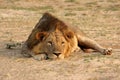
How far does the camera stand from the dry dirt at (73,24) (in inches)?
290

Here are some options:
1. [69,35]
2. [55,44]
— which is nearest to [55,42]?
[55,44]

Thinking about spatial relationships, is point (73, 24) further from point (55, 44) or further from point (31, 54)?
point (55, 44)

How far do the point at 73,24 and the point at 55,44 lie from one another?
15.7 feet

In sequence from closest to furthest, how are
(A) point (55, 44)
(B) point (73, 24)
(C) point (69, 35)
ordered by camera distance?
(A) point (55, 44), (C) point (69, 35), (B) point (73, 24)

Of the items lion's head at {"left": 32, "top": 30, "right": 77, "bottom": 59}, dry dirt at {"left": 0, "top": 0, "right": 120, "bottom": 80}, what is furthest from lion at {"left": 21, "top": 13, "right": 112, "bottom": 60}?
dry dirt at {"left": 0, "top": 0, "right": 120, "bottom": 80}

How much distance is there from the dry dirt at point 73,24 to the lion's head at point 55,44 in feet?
0.44

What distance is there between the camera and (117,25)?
13.5 m

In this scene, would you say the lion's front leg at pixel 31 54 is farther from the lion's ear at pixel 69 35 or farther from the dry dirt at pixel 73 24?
the lion's ear at pixel 69 35

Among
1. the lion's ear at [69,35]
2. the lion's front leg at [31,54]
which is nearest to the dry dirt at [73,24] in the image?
the lion's front leg at [31,54]

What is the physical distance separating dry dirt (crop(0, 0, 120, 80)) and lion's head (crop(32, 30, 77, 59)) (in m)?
0.13

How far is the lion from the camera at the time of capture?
815 cm

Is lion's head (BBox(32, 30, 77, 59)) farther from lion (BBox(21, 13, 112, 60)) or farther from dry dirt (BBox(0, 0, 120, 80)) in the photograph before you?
dry dirt (BBox(0, 0, 120, 80))

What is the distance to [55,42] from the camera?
815 cm

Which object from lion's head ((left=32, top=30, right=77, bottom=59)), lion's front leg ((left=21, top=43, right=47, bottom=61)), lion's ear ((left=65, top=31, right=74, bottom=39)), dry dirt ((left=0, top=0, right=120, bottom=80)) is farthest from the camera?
lion's ear ((left=65, top=31, right=74, bottom=39))
